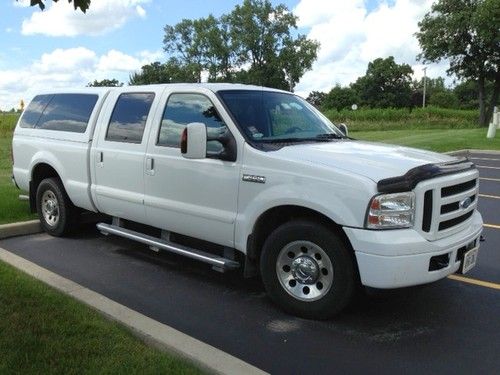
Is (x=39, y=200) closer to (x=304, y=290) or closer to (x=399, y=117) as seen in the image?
(x=304, y=290)

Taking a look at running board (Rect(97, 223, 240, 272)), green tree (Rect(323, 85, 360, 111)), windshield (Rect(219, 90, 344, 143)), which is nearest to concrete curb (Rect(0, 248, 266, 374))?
running board (Rect(97, 223, 240, 272))

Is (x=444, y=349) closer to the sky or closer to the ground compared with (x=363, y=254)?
closer to the ground

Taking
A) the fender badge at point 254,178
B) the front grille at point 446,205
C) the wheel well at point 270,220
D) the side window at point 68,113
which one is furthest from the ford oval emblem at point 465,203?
the side window at point 68,113

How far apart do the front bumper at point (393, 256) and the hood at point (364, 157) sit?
41cm

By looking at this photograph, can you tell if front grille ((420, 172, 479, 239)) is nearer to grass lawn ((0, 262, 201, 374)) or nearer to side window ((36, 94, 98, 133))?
grass lawn ((0, 262, 201, 374))

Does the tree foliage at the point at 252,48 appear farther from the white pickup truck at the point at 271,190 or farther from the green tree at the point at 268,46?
the white pickup truck at the point at 271,190

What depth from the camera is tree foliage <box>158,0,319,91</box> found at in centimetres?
8569

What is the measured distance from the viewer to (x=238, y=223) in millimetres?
4672

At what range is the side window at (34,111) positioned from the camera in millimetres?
7238

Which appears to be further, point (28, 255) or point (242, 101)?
point (28, 255)

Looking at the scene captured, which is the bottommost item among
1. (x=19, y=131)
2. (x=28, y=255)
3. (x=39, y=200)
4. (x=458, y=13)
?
(x=28, y=255)

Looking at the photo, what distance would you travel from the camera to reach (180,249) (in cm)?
515

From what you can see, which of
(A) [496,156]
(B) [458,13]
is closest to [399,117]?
(B) [458,13]

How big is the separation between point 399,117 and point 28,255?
44.1 meters
